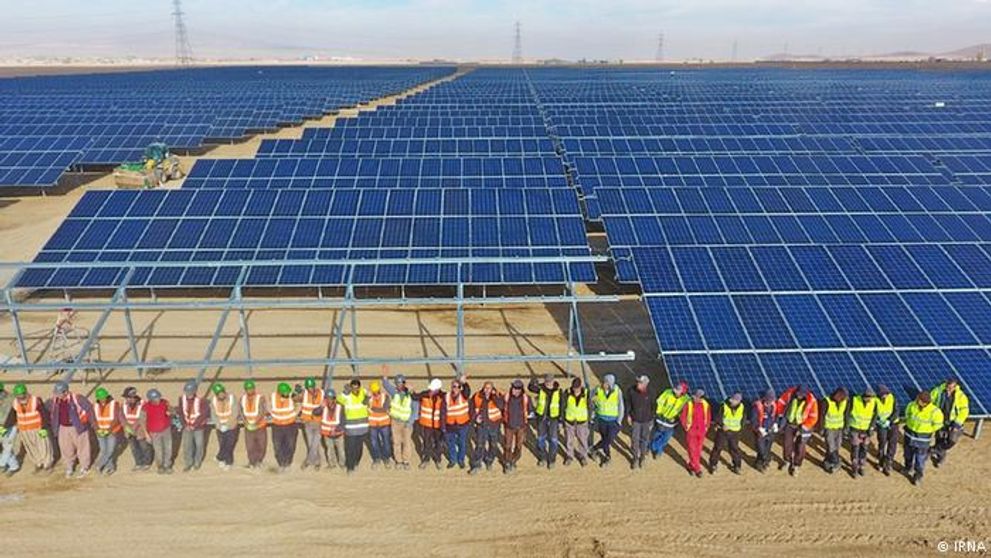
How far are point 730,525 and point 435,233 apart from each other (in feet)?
36.1

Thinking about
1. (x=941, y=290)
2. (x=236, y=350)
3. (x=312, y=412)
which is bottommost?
(x=236, y=350)

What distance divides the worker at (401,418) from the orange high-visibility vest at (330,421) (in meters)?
0.89

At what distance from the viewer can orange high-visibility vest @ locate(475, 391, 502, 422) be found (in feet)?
35.8

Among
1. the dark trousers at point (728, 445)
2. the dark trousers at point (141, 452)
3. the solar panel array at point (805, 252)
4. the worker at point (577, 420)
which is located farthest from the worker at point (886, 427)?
the dark trousers at point (141, 452)

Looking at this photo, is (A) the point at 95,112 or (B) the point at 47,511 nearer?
(B) the point at 47,511

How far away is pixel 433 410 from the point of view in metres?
11.0

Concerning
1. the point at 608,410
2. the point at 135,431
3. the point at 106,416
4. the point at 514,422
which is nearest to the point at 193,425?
the point at 135,431

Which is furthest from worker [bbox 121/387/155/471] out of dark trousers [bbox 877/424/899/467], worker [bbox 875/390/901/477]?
dark trousers [bbox 877/424/899/467]

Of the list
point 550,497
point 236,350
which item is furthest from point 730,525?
point 236,350

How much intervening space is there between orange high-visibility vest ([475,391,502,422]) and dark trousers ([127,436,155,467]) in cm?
577

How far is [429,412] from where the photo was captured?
1098cm

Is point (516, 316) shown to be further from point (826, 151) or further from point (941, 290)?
point (826, 151)

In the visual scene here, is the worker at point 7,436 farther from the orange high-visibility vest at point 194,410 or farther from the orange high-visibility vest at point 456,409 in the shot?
the orange high-visibility vest at point 456,409

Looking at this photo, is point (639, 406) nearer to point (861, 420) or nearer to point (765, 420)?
point (765, 420)
